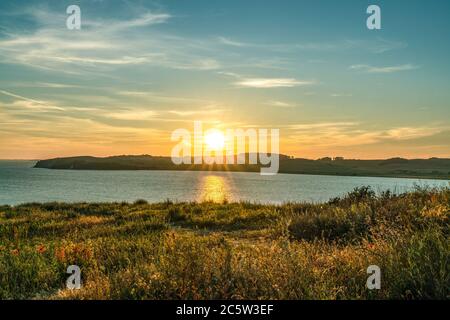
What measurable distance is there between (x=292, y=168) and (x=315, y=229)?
15271 centimetres

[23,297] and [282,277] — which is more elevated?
[282,277]

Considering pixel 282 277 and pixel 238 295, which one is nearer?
pixel 238 295

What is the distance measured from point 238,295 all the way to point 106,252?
5384mm

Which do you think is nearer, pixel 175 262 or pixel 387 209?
pixel 175 262

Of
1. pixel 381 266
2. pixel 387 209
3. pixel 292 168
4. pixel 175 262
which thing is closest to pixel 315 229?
pixel 387 209

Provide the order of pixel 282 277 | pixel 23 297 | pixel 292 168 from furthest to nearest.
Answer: pixel 292 168 < pixel 23 297 < pixel 282 277

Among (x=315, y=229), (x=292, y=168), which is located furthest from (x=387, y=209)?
(x=292, y=168)

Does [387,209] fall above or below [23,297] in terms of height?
above
